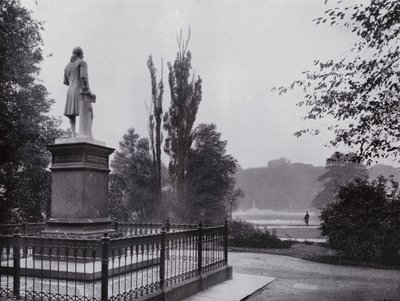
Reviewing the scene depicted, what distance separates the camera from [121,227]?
1335cm

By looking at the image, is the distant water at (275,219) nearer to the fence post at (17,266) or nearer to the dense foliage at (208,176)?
the dense foliage at (208,176)

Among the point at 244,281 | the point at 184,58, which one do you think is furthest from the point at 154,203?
the point at 244,281

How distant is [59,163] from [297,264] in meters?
9.06

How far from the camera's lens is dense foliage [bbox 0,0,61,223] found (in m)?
16.1

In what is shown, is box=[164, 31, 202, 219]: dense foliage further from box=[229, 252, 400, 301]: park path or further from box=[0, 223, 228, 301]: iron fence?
box=[0, 223, 228, 301]: iron fence

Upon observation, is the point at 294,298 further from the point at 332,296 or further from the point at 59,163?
the point at 59,163

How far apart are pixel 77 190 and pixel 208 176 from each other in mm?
22384

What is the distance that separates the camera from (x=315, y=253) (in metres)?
Result: 17.2

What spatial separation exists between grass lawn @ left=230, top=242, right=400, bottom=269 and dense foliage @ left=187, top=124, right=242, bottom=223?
382 inches

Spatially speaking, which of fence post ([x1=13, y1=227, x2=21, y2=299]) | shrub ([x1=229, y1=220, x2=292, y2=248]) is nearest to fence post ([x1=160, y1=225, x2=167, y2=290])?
fence post ([x1=13, y1=227, x2=21, y2=299])

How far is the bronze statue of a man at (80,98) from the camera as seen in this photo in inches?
379

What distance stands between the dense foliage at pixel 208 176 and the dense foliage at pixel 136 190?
2950 mm

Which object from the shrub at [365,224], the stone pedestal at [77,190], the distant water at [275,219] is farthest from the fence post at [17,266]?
the distant water at [275,219]

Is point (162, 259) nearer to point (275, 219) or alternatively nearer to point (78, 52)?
point (78, 52)
